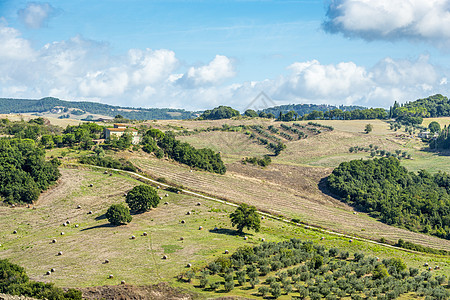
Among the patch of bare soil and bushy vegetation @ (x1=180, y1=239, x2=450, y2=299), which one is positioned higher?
bushy vegetation @ (x1=180, y1=239, x2=450, y2=299)

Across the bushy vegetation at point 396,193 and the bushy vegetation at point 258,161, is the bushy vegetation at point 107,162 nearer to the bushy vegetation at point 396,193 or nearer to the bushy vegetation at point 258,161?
the bushy vegetation at point 258,161

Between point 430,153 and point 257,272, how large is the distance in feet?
545

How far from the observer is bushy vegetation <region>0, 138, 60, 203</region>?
10256cm

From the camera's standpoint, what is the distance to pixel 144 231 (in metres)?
80.9

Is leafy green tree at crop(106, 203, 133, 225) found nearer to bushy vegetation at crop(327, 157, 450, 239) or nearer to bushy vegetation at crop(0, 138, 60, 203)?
bushy vegetation at crop(0, 138, 60, 203)

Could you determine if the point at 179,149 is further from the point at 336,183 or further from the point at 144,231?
the point at 144,231

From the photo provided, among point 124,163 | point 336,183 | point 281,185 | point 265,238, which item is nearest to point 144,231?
point 265,238

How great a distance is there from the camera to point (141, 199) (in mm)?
93000

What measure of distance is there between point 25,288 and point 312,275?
3728cm

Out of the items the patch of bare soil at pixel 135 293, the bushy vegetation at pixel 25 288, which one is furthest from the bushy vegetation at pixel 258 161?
the bushy vegetation at pixel 25 288

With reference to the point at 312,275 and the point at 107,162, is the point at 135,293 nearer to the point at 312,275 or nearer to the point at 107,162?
the point at 312,275

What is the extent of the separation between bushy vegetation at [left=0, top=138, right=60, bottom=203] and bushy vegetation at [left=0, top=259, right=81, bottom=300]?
53.1 m

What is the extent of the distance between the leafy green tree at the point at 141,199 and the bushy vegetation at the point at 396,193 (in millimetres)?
66005

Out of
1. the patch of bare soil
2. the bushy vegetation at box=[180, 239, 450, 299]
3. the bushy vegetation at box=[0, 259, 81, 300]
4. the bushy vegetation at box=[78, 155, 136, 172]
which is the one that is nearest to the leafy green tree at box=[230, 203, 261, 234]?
the bushy vegetation at box=[180, 239, 450, 299]
